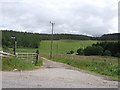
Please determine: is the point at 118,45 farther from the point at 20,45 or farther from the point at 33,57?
the point at 33,57

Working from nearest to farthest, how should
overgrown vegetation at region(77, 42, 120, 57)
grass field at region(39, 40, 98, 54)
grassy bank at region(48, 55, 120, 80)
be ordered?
grassy bank at region(48, 55, 120, 80) → overgrown vegetation at region(77, 42, 120, 57) → grass field at region(39, 40, 98, 54)

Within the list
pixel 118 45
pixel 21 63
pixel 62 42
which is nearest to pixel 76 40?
pixel 62 42

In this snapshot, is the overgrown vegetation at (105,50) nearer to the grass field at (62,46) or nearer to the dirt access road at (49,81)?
the grass field at (62,46)

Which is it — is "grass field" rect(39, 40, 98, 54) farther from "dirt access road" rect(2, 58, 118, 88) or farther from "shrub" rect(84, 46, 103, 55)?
"dirt access road" rect(2, 58, 118, 88)

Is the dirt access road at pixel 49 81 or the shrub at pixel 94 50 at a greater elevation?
the dirt access road at pixel 49 81

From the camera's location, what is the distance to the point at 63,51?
121 meters

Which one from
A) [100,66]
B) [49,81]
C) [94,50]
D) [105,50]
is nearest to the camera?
[49,81]

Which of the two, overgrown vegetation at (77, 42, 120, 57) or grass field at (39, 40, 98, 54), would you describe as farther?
grass field at (39, 40, 98, 54)

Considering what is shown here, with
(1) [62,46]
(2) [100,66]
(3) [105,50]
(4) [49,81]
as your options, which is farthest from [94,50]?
(4) [49,81]

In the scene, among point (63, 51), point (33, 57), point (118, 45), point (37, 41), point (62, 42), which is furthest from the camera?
point (62, 42)

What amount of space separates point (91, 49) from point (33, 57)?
73.6 meters

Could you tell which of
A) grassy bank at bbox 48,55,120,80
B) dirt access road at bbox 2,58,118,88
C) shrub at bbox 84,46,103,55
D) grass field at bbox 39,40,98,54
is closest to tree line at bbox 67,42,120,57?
shrub at bbox 84,46,103,55

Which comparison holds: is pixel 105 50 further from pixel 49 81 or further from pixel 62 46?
pixel 49 81

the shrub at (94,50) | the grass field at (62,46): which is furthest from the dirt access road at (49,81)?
the grass field at (62,46)
